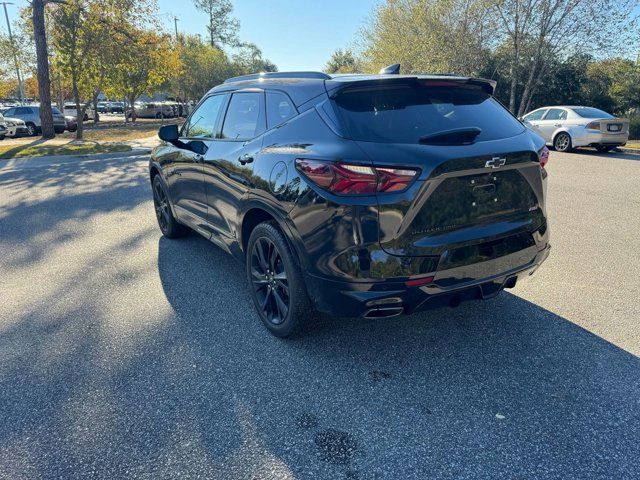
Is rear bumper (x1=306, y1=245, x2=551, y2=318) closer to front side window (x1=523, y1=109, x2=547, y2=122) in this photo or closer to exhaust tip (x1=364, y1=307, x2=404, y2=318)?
exhaust tip (x1=364, y1=307, x2=404, y2=318)

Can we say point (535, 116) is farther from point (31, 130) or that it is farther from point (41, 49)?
point (31, 130)

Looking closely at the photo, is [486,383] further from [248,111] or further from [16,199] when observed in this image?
[16,199]

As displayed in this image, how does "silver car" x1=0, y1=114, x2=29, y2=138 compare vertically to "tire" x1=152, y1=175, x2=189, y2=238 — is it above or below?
above

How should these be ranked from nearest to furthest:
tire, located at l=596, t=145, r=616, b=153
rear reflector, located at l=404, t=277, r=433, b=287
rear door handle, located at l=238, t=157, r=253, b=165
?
rear reflector, located at l=404, t=277, r=433, b=287 → rear door handle, located at l=238, t=157, r=253, b=165 → tire, located at l=596, t=145, r=616, b=153

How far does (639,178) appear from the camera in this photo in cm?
952

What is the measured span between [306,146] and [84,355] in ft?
6.75

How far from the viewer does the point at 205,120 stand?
430 cm

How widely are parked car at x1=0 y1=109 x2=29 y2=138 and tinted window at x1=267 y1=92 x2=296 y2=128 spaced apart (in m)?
23.4

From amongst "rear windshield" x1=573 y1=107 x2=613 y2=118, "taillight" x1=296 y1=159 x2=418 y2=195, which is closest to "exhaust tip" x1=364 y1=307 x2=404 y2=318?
"taillight" x1=296 y1=159 x2=418 y2=195

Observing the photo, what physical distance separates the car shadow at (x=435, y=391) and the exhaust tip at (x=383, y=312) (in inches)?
17.7

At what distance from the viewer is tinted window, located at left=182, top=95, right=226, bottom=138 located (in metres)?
4.06

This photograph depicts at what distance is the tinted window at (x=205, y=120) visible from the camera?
160 inches

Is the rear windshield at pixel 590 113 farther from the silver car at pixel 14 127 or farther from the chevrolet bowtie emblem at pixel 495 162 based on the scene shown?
the silver car at pixel 14 127

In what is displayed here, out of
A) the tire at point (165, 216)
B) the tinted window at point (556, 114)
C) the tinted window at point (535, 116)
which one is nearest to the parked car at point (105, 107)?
the tinted window at point (535, 116)
